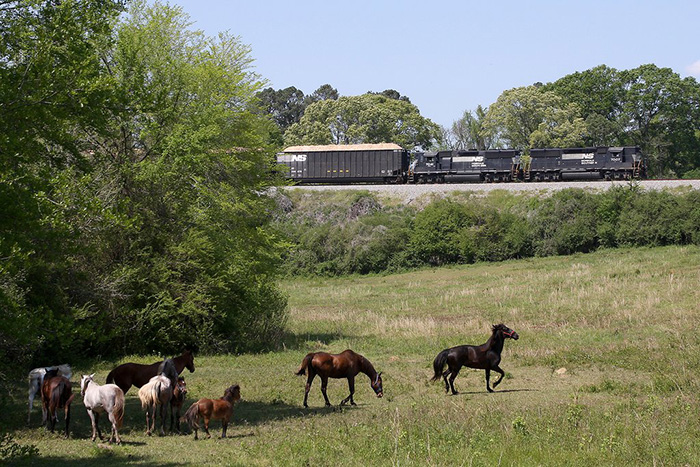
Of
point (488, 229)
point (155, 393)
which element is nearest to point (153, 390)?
point (155, 393)

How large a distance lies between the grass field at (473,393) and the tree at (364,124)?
68.7 metres

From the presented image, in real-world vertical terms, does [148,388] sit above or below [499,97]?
below

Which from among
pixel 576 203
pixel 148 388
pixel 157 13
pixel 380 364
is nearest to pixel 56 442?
pixel 148 388

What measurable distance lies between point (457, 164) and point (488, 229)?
1219 cm

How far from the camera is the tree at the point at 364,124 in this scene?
108938 millimetres

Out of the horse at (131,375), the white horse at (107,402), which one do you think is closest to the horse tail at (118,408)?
the white horse at (107,402)

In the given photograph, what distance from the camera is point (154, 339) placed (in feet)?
87.3

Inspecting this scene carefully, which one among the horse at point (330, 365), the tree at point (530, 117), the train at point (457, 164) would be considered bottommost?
the horse at point (330, 365)

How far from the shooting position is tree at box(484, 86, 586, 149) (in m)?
94.1

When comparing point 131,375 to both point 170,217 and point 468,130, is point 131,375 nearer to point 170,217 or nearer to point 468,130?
point 170,217

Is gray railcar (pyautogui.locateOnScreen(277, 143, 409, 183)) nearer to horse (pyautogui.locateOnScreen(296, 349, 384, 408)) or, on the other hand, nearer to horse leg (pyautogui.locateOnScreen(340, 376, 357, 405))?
horse leg (pyautogui.locateOnScreen(340, 376, 357, 405))

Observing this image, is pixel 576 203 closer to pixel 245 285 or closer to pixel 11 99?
pixel 245 285

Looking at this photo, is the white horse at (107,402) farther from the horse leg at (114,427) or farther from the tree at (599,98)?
the tree at (599,98)

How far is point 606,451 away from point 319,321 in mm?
25329
